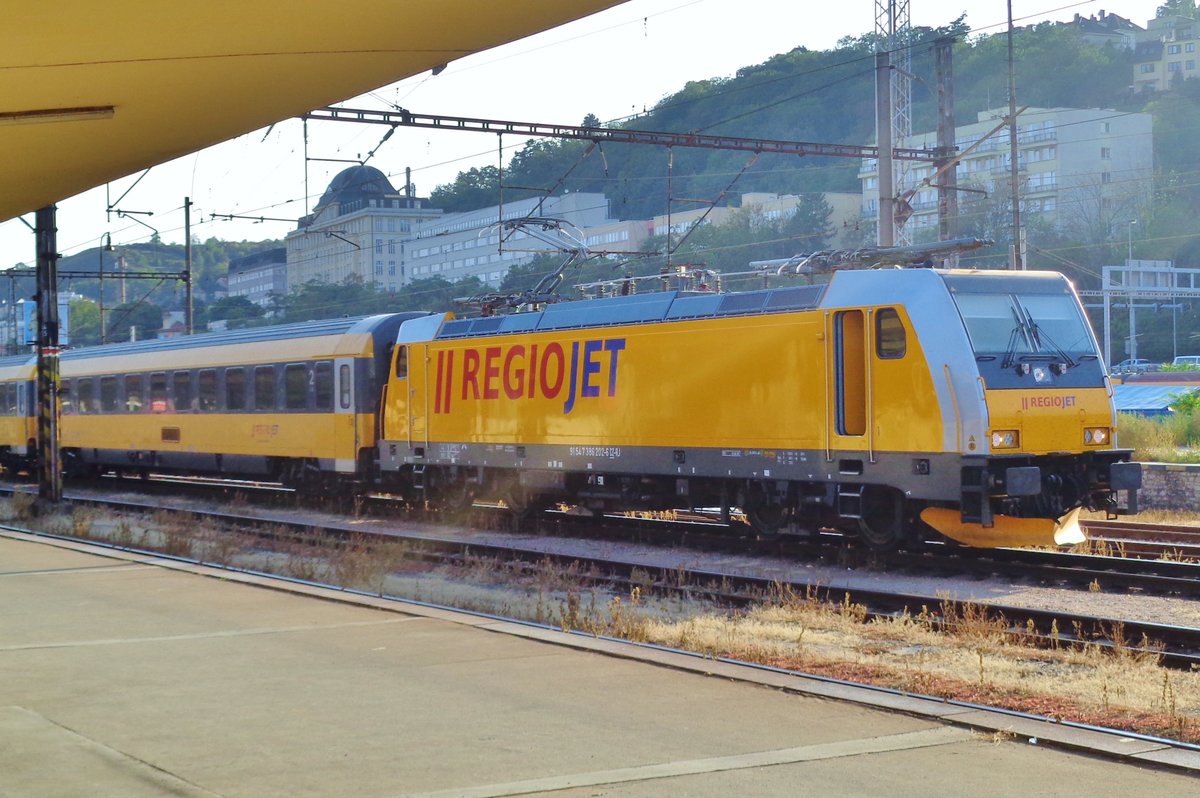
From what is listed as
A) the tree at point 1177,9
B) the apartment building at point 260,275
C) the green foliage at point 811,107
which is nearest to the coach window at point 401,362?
the green foliage at point 811,107

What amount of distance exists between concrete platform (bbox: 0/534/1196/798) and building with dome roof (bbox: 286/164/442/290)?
60040 mm

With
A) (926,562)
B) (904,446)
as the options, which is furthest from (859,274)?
(926,562)

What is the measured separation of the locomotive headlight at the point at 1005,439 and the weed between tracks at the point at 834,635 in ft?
8.20

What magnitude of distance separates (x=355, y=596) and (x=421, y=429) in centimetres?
1033

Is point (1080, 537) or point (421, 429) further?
point (421, 429)

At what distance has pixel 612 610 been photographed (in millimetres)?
10969

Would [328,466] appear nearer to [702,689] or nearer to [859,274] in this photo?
[859,274]

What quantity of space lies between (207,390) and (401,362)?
7.11 metres

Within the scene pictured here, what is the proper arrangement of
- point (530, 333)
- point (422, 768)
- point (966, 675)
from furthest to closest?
point (530, 333)
point (966, 675)
point (422, 768)

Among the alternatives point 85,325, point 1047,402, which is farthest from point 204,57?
point 85,325

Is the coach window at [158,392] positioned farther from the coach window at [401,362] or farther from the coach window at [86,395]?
the coach window at [401,362]

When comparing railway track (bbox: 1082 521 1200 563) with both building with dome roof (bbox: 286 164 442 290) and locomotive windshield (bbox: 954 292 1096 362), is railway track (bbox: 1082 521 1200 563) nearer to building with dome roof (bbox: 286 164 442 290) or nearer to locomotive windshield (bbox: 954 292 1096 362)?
locomotive windshield (bbox: 954 292 1096 362)

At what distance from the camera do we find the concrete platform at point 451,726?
20.8 feet

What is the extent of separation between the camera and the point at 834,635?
11.2 metres
